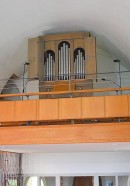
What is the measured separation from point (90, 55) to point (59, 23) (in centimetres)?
119

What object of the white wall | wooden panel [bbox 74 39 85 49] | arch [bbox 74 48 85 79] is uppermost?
wooden panel [bbox 74 39 85 49]

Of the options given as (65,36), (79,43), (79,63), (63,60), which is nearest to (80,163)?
(79,63)

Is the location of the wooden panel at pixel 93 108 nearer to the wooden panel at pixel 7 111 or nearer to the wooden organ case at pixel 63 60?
the wooden panel at pixel 7 111

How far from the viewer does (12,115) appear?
6.30m

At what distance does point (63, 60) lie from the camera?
888cm

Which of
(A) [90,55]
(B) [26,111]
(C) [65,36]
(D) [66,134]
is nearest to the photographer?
(D) [66,134]

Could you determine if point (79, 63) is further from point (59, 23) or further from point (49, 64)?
point (59, 23)

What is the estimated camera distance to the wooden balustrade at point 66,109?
5.97 meters

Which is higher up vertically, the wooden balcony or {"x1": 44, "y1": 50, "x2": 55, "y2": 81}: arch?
{"x1": 44, "y1": 50, "x2": 55, "y2": 81}: arch

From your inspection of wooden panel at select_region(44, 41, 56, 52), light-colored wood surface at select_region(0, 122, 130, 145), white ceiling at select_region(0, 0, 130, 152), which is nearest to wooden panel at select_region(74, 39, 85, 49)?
white ceiling at select_region(0, 0, 130, 152)

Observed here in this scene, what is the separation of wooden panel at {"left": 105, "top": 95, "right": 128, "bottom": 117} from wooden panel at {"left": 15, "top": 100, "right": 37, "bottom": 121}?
1.34m

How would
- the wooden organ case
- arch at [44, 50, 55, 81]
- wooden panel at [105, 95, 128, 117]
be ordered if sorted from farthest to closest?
1. arch at [44, 50, 55, 81]
2. the wooden organ case
3. wooden panel at [105, 95, 128, 117]

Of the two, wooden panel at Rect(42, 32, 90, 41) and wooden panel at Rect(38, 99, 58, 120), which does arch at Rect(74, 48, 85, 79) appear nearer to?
wooden panel at Rect(42, 32, 90, 41)

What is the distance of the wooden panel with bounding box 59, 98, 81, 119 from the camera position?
19.8ft
